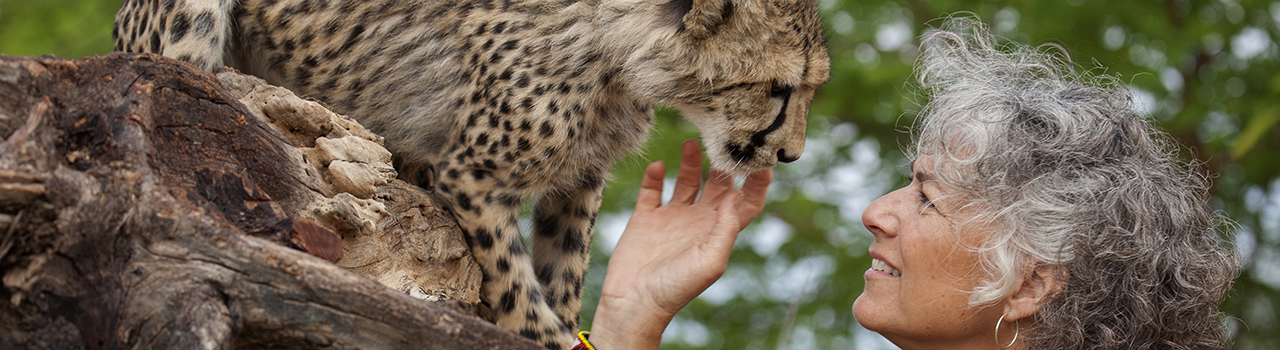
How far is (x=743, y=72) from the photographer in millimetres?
2980

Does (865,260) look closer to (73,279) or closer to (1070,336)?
(1070,336)

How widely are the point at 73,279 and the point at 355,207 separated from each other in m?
0.89

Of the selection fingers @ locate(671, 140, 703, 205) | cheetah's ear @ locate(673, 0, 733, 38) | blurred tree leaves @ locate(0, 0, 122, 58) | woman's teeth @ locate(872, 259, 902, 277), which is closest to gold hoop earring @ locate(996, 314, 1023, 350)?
woman's teeth @ locate(872, 259, 902, 277)

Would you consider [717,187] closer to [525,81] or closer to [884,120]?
[525,81]

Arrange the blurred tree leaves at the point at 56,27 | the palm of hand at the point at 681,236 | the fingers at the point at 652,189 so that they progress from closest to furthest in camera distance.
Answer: the palm of hand at the point at 681,236
the fingers at the point at 652,189
the blurred tree leaves at the point at 56,27

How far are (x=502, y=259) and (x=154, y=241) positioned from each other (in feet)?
4.33

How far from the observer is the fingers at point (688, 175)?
3.06 metres

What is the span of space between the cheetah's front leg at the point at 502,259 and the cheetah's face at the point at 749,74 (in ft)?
2.26

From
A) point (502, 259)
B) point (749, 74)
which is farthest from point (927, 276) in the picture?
point (502, 259)

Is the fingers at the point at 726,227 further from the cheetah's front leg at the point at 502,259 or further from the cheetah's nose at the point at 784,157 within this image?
the cheetah's front leg at the point at 502,259

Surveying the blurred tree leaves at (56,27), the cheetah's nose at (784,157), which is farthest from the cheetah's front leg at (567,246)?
the blurred tree leaves at (56,27)

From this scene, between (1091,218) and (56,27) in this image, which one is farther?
(56,27)

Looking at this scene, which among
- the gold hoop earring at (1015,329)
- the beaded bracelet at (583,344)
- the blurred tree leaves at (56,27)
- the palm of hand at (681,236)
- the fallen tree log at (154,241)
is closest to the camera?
the fallen tree log at (154,241)

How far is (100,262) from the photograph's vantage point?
5.27ft
